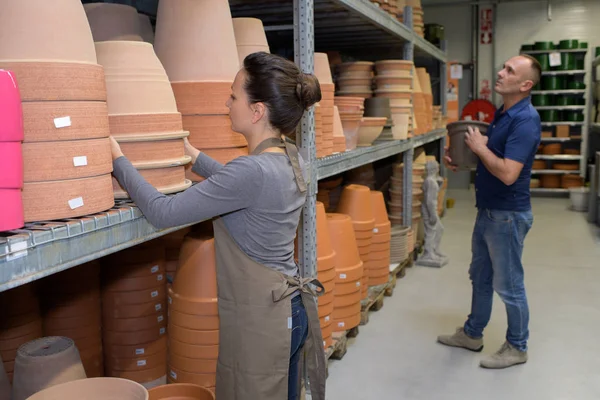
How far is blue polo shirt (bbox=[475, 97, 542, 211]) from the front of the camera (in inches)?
124

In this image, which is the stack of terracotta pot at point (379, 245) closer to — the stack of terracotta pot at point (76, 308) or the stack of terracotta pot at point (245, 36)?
the stack of terracotta pot at point (245, 36)

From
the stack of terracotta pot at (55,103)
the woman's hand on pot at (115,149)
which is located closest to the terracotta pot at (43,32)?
the stack of terracotta pot at (55,103)

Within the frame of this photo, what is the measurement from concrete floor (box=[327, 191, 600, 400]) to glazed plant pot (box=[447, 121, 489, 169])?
3.90ft

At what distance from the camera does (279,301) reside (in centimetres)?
187

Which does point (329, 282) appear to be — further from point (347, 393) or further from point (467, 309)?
point (467, 309)

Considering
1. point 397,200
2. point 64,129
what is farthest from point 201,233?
point 397,200

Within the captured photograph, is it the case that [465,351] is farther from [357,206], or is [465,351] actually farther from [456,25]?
[456,25]

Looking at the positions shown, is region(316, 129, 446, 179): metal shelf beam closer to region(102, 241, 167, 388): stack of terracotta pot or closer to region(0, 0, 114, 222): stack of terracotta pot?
region(102, 241, 167, 388): stack of terracotta pot

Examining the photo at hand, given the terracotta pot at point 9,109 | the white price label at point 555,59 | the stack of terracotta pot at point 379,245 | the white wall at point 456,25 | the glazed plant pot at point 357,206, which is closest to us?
the terracotta pot at point 9,109

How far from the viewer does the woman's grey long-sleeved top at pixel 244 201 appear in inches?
61.6

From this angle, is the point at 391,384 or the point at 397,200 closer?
the point at 391,384

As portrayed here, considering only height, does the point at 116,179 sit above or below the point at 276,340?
above

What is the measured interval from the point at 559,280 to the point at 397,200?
1623mm

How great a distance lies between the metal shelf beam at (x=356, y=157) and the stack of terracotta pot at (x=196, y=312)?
0.93 metres
